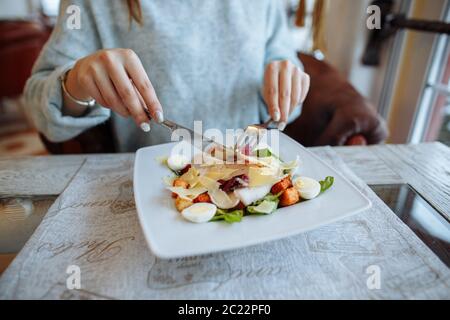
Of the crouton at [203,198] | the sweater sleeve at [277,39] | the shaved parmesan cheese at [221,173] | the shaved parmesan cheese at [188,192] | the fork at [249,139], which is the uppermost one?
the sweater sleeve at [277,39]

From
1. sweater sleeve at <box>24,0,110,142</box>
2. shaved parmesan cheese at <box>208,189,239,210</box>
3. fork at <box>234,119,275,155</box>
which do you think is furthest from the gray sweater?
shaved parmesan cheese at <box>208,189,239,210</box>

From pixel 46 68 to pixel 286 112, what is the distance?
0.58 metres

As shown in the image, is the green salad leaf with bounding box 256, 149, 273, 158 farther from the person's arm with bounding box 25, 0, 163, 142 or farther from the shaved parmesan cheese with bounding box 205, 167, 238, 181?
the person's arm with bounding box 25, 0, 163, 142

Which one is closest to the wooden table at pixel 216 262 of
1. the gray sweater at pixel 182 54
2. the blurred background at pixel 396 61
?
the gray sweater at pixel 182 54

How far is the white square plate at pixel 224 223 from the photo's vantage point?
37 cm

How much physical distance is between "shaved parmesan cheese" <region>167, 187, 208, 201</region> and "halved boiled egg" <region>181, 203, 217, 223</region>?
0.03 meters

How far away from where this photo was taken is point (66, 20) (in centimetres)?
75

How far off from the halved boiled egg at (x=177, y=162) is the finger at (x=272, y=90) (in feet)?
0.65

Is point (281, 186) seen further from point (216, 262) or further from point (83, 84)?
point (83, 84)

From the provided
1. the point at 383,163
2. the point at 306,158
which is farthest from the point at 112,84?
the point at 383,163

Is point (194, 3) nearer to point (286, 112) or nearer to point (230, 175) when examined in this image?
point (286, 112)

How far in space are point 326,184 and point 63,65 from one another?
0.63 metres

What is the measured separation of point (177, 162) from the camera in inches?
22.6

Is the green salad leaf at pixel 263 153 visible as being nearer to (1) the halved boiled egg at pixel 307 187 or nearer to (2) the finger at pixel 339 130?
(1) the halved boiled egg at pixel 307 187
